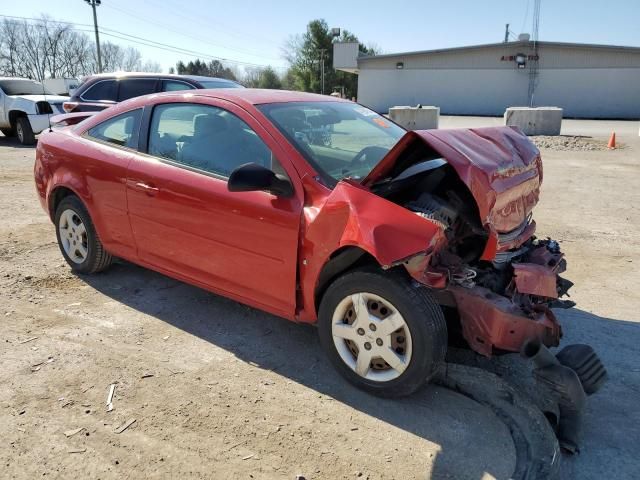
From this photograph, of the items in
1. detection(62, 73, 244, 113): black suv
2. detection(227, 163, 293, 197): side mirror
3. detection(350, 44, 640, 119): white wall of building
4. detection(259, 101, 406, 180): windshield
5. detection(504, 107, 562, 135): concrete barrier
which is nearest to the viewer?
detection(227, 163, 293, 197): side mirror

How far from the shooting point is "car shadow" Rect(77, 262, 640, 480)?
2582 millimetres

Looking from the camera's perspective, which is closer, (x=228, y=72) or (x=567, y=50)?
(x=567, y=50)

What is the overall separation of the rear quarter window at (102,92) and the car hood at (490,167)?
852 cm

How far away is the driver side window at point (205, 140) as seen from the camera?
10.8 ft

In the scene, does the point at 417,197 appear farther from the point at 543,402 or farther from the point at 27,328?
the point at 27,328

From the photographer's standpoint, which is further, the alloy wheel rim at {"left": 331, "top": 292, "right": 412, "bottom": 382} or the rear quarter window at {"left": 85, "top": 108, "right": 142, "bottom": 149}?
the rear quarter window at {"left": 85, "top": 108, "right": 142, "bottom": 149}

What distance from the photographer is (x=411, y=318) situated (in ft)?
8.64

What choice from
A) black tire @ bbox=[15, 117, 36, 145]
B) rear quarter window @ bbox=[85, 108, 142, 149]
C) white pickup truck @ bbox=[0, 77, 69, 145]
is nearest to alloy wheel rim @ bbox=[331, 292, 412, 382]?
rear quarter window @ bbox=[85, 108, 142, 149]

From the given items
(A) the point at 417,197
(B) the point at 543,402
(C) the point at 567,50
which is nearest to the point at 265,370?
(A) the point at 417,197

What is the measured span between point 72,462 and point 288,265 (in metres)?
1.47

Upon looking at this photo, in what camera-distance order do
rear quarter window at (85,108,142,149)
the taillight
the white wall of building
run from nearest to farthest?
rear quarter window at (85,108,142,149) → the taillight → the white wall of building

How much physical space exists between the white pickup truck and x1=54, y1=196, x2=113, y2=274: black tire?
11.2 m

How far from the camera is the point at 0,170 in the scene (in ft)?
33.8

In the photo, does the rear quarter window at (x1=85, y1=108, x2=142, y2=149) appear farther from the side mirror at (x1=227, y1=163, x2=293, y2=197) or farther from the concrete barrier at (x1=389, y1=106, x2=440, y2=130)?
the concrete barrier at (x1=389, y1=106, x2=440, y2=130)
